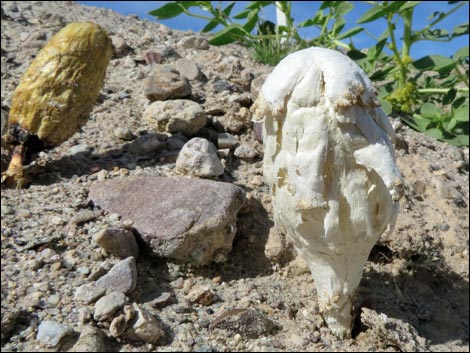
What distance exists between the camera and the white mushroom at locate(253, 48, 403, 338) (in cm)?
150

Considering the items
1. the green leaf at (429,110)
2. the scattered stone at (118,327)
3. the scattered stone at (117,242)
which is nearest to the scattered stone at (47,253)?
the scattered stone at (117,242)

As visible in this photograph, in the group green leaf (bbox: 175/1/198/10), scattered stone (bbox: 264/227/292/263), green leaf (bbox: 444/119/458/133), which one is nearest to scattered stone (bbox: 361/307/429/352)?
scattered stone (bbox: 264/227/292/263)

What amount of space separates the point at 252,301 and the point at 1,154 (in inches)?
63.1

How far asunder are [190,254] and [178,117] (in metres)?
1.02

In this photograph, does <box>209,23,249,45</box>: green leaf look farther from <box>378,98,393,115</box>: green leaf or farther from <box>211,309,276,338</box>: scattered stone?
<box>211,309,276,338</box>: scattered stone

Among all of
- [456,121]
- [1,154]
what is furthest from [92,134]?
[456,121]

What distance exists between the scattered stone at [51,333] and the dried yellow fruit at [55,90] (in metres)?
Result: 1.20

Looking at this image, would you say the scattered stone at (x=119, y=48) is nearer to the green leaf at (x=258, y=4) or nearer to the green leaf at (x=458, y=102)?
the green leaf at (x=258, y=4)

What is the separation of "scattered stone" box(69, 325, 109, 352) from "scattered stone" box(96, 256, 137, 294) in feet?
0.75

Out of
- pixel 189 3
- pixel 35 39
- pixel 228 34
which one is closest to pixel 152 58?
pixel 189 3

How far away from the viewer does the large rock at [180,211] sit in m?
2.08

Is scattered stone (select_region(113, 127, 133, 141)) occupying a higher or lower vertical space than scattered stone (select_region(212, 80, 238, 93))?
lower

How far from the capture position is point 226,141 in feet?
9.27

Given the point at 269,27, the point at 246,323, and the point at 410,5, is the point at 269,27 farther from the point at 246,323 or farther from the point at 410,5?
the point at 246,323
